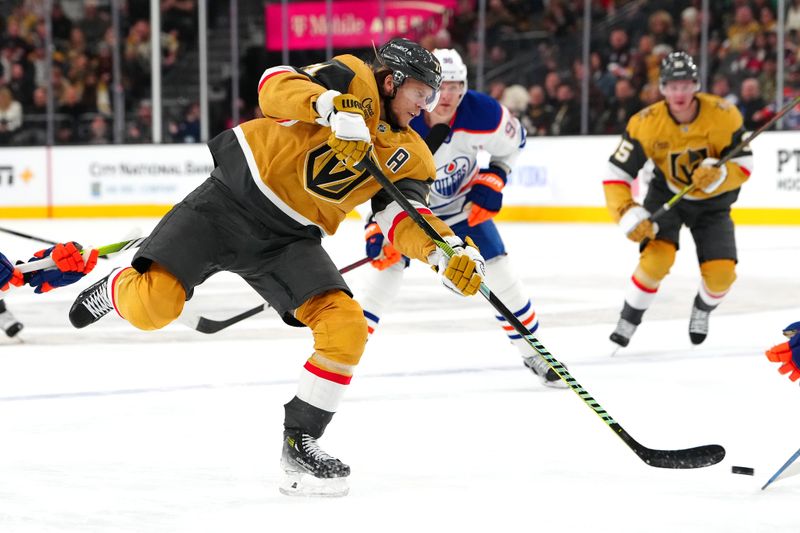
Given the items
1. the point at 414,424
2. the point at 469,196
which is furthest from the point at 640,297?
the point at 414,424

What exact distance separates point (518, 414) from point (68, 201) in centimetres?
861

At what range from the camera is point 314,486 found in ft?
8.54

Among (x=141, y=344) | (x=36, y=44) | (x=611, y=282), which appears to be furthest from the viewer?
(x=36, y=44)

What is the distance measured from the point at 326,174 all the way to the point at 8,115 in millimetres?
10330

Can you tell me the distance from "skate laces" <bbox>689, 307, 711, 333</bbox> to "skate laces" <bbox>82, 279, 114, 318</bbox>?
2.60m

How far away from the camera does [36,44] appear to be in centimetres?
1279

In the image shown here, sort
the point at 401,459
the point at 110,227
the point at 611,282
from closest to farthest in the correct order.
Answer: the point at 401,459, the point at 611,282, the point at 110,227

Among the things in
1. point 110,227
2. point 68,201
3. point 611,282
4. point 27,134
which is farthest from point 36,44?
point 611,282

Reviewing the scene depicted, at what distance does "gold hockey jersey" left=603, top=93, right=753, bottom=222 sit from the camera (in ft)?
15.2

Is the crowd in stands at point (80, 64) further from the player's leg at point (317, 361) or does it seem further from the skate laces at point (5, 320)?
the player's leg at point (317, 361)

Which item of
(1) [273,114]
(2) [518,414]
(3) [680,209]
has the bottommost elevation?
(2) [518,414]

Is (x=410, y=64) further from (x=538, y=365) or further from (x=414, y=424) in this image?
(x=538, y=365)

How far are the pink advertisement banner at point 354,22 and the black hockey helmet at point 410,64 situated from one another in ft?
32.5

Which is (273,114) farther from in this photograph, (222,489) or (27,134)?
(27,134)
